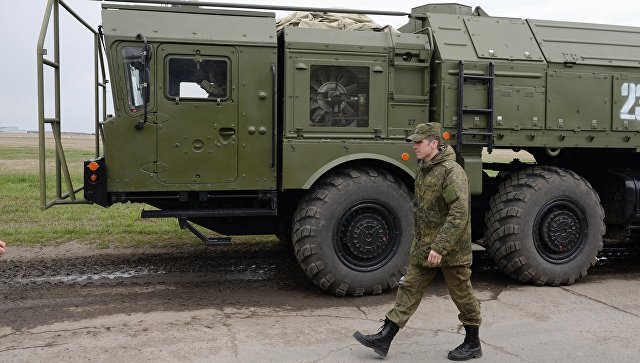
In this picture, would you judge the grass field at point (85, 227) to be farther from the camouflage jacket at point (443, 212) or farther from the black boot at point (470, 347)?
the black boot at point (470, 347)

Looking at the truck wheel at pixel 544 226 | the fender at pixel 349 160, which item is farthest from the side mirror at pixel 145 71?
the truck wheel at pixel 544 226

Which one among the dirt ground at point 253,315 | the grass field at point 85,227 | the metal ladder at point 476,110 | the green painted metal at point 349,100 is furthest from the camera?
the grass field at point 85,227

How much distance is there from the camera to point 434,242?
4.69 metres

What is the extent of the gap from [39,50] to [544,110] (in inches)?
207

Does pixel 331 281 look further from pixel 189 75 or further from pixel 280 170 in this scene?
pixel 189 75

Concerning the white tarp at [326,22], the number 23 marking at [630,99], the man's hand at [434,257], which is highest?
the white tarp at [326,22]

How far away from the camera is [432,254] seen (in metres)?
4.61

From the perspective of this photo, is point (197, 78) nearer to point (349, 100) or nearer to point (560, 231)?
point (349, 100)

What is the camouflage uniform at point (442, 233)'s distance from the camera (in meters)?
4.69

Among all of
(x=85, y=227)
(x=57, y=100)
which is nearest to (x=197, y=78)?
(x=57, y=100)

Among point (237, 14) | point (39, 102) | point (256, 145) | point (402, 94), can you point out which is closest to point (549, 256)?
point (402, 94)

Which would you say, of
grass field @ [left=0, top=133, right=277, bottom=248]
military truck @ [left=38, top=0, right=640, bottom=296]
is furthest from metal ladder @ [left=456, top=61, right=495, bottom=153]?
grass field @ [left=0, top=133, right=277, bottom=248]

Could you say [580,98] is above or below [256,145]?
above

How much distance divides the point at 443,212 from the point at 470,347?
1.06 meters
